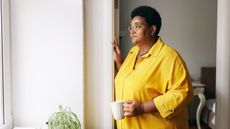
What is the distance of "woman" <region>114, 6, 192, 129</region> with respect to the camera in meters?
1.29

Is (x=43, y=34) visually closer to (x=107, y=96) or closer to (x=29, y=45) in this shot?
(x=29, y=45)

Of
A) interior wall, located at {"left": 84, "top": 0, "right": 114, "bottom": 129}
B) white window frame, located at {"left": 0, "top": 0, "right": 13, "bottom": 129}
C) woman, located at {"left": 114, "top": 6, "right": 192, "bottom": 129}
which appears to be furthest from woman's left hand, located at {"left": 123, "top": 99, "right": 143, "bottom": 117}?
white window frame, located at {"left": 0, "top": 0, "right": 13, "bottom": 129}

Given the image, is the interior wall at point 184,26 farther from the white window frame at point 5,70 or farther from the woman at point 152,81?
the white window frame at point 5,70

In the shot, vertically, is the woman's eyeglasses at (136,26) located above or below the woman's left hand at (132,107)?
above

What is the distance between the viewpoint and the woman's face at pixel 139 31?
134cm

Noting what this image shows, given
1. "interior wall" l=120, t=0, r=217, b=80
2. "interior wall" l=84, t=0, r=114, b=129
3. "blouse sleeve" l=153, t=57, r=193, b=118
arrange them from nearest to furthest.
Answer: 1. "blouse sleeve" l=153, t=57, r=193, b=118
2. "interior wall" l=120, t=0, r=217, b=80
3. "interior wall" l=84, t=0, r=114, b=129

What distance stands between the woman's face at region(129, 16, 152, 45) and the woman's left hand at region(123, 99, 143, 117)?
0.97ft

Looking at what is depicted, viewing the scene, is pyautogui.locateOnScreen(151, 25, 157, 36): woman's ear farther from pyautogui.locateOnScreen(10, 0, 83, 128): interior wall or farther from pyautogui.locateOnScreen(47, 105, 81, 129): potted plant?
pyautogui.locateOnScreen(47, 105, 81, 129): potted plant

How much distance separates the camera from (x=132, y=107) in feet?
4.37

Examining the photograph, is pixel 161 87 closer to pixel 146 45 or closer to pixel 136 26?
pixel 146 45

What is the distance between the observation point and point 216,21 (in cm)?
147

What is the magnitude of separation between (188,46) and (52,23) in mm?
766

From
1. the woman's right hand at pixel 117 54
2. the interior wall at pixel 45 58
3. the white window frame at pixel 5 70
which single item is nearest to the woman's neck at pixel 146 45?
the woman's right hand at pixel 117 54

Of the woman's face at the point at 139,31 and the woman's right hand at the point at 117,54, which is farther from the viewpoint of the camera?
the woman's right hand at the point at 117,54
